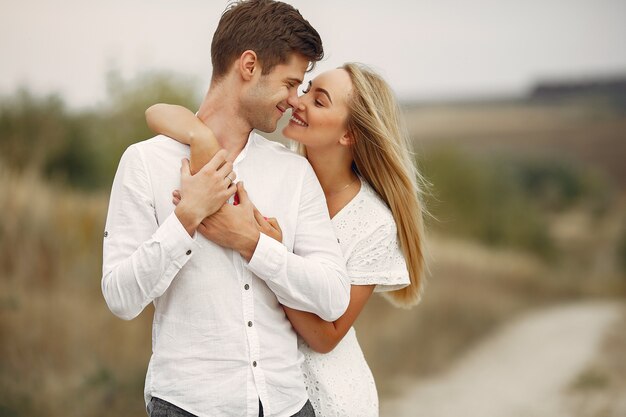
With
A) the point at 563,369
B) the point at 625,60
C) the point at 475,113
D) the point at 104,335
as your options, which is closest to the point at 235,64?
the point at 104,335

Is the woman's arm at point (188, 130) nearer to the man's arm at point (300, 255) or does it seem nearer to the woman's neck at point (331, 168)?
the man's arm at point (300, 255)

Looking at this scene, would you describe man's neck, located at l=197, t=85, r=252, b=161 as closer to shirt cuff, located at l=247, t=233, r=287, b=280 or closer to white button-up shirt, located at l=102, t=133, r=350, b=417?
white button-up shirt, located at l=102, t=133, r=350, b=417

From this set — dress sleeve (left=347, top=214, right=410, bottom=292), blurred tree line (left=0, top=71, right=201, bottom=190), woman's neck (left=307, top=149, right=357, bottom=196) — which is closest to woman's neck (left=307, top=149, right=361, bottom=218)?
woman's neck (left=307, top=149, right=357, bottom=196)

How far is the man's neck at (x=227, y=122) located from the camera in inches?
84.3

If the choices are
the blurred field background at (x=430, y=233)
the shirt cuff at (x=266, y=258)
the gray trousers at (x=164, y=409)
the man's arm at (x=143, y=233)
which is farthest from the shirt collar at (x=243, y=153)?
the blurred field background at (x=430, y=233)

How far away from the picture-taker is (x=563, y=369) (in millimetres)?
8367

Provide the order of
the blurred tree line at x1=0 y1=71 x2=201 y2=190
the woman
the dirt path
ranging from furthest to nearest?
1. the dirt path
2. the blurred tree line at x1=0 y1=71 x2=201 y2=190
3. the woman

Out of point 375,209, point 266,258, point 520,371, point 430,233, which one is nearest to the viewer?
point 266,258

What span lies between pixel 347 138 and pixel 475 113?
23.7 ft

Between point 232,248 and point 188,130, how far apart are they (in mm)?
300

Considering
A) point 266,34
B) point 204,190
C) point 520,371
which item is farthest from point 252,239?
point 520,371

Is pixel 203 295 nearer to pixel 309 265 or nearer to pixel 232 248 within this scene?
pixel 232 248

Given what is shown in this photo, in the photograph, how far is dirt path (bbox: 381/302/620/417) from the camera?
752 cm

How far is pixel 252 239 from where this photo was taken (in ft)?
6.46
